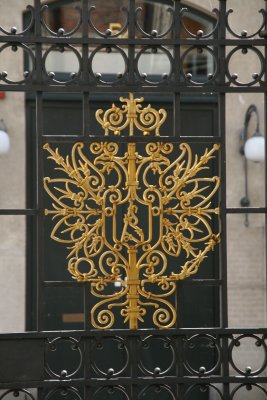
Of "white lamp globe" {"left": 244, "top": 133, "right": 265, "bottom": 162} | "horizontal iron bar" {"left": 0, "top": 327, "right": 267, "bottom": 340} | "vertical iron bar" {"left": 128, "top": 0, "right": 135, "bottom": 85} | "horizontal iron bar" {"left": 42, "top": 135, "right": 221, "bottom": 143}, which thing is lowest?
"horizontal iron bar" {"left": 0, "top": 327, "right": 267, "bottom": 340}

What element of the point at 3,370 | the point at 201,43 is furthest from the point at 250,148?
the point at 3,370

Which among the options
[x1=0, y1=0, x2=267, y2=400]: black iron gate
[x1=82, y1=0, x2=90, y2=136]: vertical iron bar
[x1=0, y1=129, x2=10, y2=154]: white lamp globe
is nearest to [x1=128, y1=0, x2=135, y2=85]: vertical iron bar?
[x1=0, y1=0, x2=267, y2=400]: black iron gate

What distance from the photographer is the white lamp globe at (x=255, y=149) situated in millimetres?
8625

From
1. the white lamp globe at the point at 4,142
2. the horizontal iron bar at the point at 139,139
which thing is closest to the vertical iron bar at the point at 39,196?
the horizontal iron bar at the point at 139,139

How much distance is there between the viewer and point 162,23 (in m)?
9.39

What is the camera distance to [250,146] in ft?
28.5

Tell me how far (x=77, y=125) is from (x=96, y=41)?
4.21 metres

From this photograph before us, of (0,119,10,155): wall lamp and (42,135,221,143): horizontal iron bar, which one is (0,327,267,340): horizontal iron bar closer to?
(42,135,221,143): horizontal iron bar

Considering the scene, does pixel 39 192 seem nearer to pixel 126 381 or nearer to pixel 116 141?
pixel 116 141

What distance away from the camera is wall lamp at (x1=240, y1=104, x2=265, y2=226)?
864 centimetres

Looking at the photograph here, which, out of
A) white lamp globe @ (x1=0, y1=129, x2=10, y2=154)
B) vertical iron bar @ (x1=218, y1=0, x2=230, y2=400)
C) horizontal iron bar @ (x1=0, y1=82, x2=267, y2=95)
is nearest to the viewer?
horizontal iron bar @ (x1=0, y1=82, x2=267, y2=95)

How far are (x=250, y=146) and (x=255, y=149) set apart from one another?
0.19ft

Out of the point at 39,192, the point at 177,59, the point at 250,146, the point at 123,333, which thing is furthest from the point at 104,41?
the point at 250,146

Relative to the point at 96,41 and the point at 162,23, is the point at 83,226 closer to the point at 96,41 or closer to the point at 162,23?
the point at 96,41
